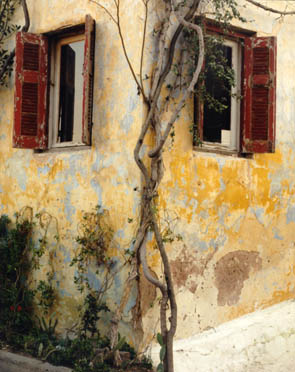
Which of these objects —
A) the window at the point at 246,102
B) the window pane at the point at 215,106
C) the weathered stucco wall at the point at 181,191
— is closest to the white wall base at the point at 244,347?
the weathered stucco wall at the point at 181,191

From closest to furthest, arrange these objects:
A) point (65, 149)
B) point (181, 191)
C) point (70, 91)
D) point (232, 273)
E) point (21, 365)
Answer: point (21, 365)
point (181, 191)
point (232, 273)
point (65, 149)
point (70, 91)

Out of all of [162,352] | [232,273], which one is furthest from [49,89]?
[162,352]

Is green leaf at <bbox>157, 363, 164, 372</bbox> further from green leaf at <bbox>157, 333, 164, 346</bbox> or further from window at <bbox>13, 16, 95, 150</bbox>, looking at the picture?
window at <bbox>13, 16, 95, 150</bbox>

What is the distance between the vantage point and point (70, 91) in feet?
20.9

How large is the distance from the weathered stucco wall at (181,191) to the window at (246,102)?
0.24 metres

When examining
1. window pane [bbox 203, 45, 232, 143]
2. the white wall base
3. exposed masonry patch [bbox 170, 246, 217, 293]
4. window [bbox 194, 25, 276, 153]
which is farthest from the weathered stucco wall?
window pane [bbox 203, 45, 232, 143]

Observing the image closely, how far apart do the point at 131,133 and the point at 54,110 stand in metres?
1.35

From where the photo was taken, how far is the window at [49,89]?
621 cm

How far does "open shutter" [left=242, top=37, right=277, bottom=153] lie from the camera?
20.1 feet

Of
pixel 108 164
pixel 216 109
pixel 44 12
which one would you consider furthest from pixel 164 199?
pixel 44 12

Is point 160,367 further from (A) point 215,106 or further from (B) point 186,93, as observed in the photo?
(A) point 215,106

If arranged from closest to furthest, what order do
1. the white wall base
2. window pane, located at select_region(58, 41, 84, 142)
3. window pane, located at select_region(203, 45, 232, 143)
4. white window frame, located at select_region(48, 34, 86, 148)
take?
the white wall base → window pane, located at select_region(203, 45, 232, 143) → window pane, located at select_region(58, 41, 84, 142) → white window frame, located at select_region(48, 34, 86, 148)

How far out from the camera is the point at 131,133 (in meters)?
5.51

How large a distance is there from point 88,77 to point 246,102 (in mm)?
1804
